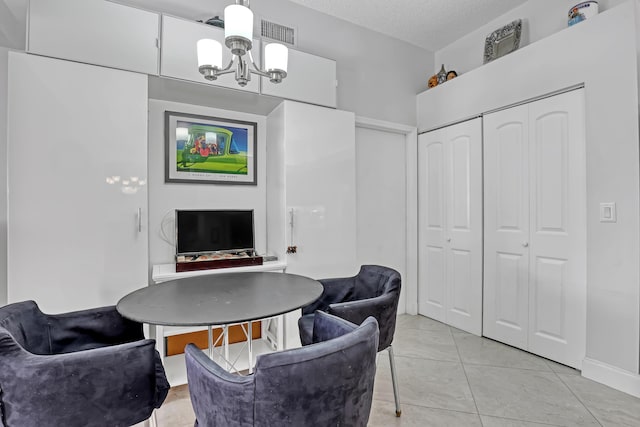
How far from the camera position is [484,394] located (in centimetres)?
211

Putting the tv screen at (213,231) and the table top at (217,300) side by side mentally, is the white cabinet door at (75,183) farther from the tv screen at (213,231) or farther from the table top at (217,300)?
the table top at (217,300)

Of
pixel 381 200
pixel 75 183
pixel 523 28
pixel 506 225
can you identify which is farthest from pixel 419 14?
pixel 75 183

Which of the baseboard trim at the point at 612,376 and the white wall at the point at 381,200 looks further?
the white wall at the point at 381,200

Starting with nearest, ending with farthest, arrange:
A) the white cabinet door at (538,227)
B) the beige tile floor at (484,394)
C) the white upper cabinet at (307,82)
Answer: the beige tile floor at (484,394), the white cabinet door at (538,227), the white upper cabinet at (307,82)

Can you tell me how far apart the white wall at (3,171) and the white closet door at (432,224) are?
354 centimetres

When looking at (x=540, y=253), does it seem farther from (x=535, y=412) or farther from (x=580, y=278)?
(x=535, y=412)

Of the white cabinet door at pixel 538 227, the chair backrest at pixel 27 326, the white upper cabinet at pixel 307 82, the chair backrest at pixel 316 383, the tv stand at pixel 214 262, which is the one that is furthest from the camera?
the white upper cabinet at pixel 307 82

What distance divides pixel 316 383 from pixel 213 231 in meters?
1.90

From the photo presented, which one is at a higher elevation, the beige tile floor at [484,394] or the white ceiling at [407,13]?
the white ceiling at [407,13]

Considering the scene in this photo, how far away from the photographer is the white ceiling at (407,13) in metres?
2.62

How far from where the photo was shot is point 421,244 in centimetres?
372

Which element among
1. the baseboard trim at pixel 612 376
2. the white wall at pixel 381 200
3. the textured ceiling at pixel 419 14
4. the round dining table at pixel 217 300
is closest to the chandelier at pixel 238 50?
the round dining table at pixel 217 300

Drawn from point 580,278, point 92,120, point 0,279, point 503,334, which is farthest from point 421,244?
point 0,279

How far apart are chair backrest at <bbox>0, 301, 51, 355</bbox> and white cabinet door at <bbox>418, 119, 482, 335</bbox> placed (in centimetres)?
321
